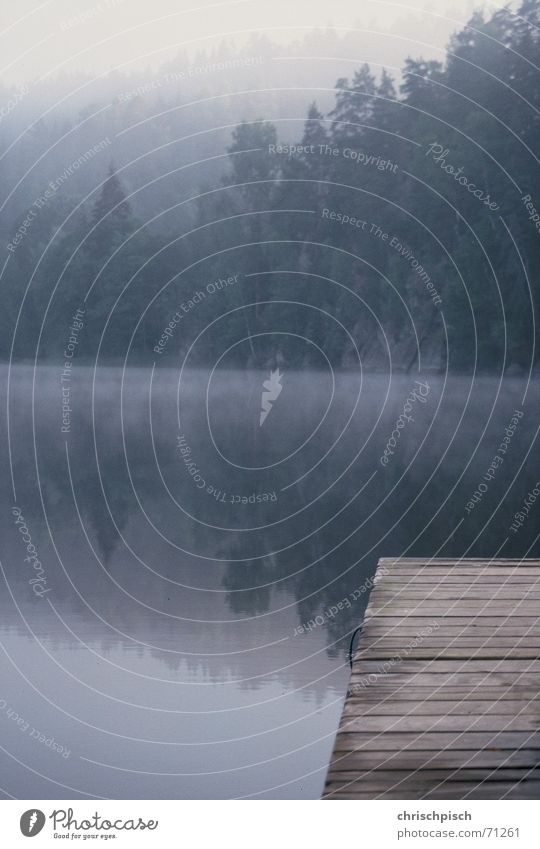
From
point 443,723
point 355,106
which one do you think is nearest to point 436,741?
point 443,723

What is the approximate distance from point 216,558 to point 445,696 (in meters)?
7.97

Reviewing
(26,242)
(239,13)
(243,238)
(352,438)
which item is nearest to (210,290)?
(243,238)

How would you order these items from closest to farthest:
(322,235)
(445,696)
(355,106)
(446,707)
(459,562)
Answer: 1. (446,707)
2. (445,696)
3. (459,562)
4. (355,106)
5. (322,235)

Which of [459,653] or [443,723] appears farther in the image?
[459,653]

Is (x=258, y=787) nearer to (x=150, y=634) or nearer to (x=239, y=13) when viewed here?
(x=150, y=634)

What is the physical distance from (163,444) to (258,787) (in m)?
16.6

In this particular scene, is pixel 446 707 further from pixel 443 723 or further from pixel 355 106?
pixel 355 106

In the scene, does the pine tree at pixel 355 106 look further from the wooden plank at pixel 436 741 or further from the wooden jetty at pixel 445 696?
the wooden plank at pixel 436 741

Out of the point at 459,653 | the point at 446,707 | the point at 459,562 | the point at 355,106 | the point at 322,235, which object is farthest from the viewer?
the point at 322,235

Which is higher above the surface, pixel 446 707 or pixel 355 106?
pixel 355 106

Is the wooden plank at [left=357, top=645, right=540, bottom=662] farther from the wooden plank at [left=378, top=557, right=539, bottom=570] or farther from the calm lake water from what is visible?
the wooden plank at [left=378, top=557, right=539, bottom=570]

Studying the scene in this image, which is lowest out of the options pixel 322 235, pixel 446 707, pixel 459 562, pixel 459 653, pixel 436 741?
pixel 436 741

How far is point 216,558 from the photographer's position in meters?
12.1

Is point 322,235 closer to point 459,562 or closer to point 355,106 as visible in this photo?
point 355,106
